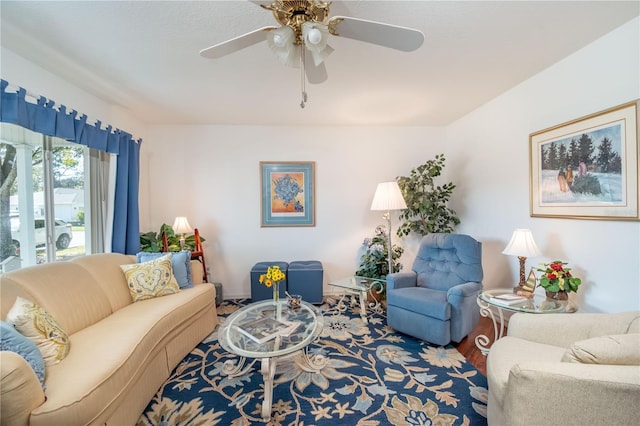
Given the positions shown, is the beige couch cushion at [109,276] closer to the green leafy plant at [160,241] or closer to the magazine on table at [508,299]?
the green leafy plant at [160,241]

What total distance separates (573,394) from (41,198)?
3703 millimetres

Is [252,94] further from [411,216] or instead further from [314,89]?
[411,216]

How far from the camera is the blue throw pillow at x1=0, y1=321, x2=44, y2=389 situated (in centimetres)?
117

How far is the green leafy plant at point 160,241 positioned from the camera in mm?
3061

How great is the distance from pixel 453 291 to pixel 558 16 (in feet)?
6.81

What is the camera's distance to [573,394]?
99 cm

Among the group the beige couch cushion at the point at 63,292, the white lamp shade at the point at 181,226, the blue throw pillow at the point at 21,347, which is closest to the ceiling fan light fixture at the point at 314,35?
the blue throw pillow at the point at 21,347

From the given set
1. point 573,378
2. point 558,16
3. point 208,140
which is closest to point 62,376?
point 573,378

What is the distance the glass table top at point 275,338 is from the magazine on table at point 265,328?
3 centimetres

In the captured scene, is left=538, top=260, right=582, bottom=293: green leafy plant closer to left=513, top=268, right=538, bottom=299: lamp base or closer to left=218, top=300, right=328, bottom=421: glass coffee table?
left=513, top=268, right=538, bottom=299: lamp base

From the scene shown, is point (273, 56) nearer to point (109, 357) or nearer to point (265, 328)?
point (265, 328)

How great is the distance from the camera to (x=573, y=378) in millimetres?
999

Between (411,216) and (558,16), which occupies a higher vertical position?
(558,16)

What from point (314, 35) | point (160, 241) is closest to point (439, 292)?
point (314, 35)
